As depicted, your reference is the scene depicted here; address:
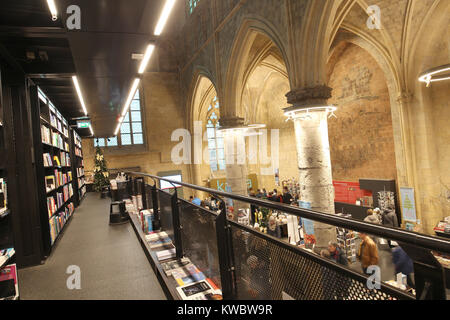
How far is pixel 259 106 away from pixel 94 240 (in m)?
14.4

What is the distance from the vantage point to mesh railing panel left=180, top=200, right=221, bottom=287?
5.80ft

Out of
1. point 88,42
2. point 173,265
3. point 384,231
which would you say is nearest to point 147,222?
point 173,265

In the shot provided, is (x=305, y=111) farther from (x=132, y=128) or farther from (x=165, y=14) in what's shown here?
(x=132, y=128)

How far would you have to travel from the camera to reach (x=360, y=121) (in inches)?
414

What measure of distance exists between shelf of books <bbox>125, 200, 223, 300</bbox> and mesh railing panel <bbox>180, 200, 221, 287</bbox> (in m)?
0.05

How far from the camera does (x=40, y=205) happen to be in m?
3.66

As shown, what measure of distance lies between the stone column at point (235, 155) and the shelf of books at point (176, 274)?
758cm

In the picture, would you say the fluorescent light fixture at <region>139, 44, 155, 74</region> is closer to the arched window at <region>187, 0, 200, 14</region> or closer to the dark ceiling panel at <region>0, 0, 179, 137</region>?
the dark ceiling panel at <region>0, 0, 179, 137</region>

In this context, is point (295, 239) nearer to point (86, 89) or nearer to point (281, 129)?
point (86, 89)

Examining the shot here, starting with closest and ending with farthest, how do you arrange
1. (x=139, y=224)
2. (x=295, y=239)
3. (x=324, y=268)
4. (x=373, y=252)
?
(x=324, y=268) < (x=139, y=224) < (x=373, y=252) < (x=295, y=239)

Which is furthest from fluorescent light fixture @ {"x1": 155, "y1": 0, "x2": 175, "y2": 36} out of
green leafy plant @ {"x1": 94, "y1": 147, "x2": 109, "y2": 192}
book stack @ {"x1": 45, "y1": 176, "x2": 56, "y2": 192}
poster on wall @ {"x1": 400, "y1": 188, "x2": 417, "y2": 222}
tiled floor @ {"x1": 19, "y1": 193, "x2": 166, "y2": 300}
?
green leafy plant @ {"x1": 94, "y1": 147, "x2": 109, "y2": 192}

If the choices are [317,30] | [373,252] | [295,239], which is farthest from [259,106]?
[373,252]

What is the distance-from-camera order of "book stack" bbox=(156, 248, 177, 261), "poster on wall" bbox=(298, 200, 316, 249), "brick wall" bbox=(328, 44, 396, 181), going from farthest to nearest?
"brick wall" bbox=(328, 44, 396, 181), "poster on wall" bbox=(298, 200, 316, 249), "book stack" bbox=(156, 248, 177, 261)

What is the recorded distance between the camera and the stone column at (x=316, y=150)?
6.27 m
